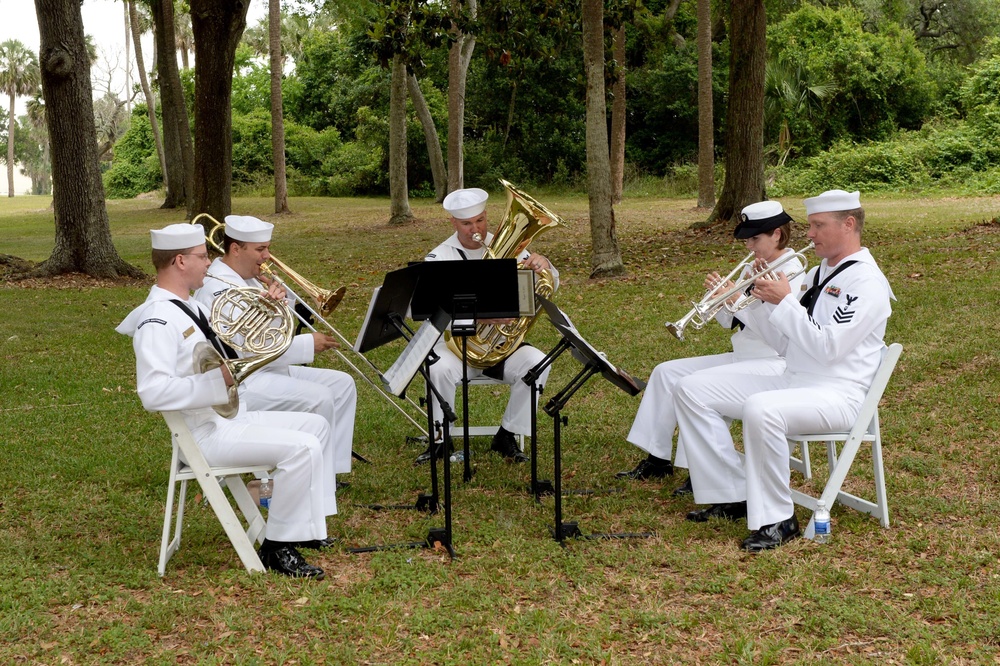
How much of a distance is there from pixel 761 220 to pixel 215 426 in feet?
10.8

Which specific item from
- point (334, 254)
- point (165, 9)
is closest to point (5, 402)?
point (334, 254)

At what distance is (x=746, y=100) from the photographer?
17.0 metres

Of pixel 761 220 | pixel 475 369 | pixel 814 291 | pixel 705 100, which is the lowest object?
pixel 475 369

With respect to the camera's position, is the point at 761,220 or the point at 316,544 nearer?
the point at 316,544

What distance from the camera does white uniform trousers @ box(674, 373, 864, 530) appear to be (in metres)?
5.38

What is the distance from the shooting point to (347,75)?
4272 cm

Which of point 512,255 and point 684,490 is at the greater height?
point 512,255

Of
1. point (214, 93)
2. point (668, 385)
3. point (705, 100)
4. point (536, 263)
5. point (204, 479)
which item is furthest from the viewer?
point (705, 100)

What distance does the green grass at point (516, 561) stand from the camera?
4.46 metres

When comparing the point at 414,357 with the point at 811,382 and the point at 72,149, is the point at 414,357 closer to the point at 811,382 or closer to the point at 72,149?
the point at 811,382

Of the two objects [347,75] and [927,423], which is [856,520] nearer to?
[927,423]

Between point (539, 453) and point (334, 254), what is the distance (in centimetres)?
1223

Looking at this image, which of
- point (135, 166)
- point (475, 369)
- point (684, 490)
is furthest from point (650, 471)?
point (135, 166)

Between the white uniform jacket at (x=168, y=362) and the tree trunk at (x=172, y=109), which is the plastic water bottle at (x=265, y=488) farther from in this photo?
the tree trunk at (x=172, y=109)
